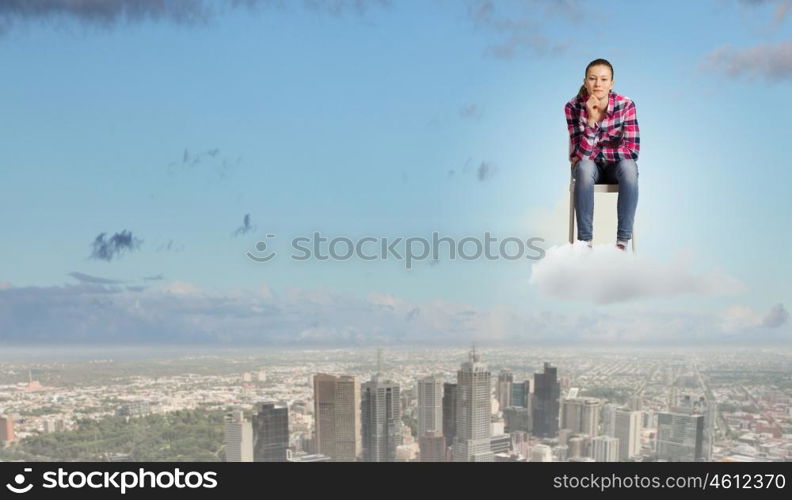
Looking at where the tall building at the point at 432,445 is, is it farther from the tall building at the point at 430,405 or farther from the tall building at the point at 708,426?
the tall building at the point at 708,426

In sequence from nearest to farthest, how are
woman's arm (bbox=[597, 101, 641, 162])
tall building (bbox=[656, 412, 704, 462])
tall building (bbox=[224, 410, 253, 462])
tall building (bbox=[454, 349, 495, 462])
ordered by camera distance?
1. woman's arm (bbox=[597, 101, 641, 162])
2. tall building (bbox=[656, 412, 704, 462])
3. tall building (bbox=[454, 349, 495, 462])
4. tall building (bbox=[224, 410, 253, 462])

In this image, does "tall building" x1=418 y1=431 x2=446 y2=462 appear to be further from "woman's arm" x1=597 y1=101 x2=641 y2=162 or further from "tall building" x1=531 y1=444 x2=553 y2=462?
"woman's arm" x1=597 y1=101 x2=641 y2=162

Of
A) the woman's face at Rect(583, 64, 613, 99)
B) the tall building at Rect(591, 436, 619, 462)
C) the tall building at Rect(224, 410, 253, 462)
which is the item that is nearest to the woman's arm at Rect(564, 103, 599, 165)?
the woman's face at Rect(583, 64, 613, 99)

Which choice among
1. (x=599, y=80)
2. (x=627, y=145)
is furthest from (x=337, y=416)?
(x=599, y=80)

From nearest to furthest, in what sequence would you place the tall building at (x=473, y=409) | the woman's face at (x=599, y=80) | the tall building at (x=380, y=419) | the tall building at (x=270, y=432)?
the woman's face at (x=599, y=80)
the tall building at (x=473, y=409)
the tall building at (x=270, y=432)
the tall building at (x=380, y=419)

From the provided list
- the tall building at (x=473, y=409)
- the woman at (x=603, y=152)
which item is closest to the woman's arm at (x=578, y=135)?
the woman at (x=603, y=152)

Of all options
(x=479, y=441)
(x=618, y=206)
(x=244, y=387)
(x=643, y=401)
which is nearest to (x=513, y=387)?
(x=479, y=441)
